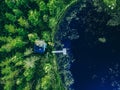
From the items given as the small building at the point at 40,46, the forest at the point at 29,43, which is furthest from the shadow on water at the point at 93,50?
the small building at the point at 40,46

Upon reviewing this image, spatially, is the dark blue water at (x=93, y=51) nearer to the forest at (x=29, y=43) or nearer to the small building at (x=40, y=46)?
the forest at (x=29, y=43)

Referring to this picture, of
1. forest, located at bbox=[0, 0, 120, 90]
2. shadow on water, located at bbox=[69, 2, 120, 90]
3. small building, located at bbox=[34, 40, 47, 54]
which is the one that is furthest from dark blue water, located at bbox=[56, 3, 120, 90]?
small building, located at bbox=[34, 40, 47, 54]

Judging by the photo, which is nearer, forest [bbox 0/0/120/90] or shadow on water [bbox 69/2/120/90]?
shadow on water [bbox 69/2/120/90]

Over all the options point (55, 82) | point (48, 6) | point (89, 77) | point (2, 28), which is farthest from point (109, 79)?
point (2, 28)

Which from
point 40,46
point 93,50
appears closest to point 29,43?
point 40,46

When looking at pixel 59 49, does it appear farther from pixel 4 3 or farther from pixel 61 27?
pixel 4 3

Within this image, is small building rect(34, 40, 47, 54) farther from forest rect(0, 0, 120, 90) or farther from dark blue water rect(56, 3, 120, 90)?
dark blue water rect(56, 3, 120, 90)

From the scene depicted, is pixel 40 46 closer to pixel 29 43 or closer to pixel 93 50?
pixel 29 43

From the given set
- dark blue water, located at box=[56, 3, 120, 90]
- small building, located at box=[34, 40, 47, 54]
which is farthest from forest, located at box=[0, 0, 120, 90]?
dark blue water, located at box=[56, 3, 120, 90]
